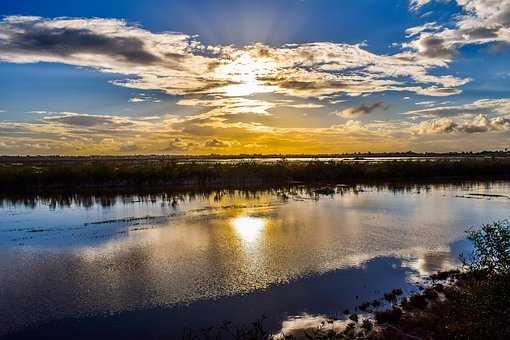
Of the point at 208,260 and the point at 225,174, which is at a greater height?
the point at 225,174

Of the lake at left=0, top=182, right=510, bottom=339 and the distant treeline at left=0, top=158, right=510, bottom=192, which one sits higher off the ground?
the distant treeline at left=0, top=158, right=510, bottom=192

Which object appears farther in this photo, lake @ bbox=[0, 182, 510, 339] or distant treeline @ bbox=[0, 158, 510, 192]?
distant treeline @ bbox=[0, 158, 510, 192]

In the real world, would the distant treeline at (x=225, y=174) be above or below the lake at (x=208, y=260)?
above

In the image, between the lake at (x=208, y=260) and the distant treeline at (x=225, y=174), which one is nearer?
the lake at (x=208, y=260)

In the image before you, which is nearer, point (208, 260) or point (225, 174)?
point (208, 260)
